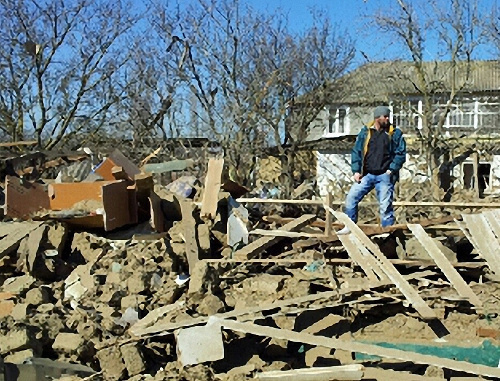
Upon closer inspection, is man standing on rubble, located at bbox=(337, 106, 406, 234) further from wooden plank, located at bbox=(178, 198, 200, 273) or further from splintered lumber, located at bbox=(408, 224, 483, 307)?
wooden plank, located at bbox=(178, 198, 200, 273)

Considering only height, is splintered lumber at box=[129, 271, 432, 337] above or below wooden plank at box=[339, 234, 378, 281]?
below

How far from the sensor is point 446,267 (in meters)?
6.28

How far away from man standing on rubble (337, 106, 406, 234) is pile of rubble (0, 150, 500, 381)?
16.1 inches

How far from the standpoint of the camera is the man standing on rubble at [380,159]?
7309mm

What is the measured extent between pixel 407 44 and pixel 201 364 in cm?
1714

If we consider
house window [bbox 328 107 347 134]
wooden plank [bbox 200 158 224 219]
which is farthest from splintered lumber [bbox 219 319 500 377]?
house window [bbox 328 107 347 134]

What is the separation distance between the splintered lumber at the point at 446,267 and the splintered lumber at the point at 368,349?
4.44 ft

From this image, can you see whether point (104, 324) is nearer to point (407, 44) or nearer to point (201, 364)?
point (201, 364)

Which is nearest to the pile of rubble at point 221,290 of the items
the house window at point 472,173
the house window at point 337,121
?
the house window at point 337,121

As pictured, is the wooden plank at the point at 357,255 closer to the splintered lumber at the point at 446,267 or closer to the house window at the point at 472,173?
the splintered lumber at the point at 446,267

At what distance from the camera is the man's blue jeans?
24.2 feet

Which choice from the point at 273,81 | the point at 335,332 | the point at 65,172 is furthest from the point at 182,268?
the point at 273,81

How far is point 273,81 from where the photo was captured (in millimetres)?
19328

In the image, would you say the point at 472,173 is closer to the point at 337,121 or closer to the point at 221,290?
the point at 337,121
